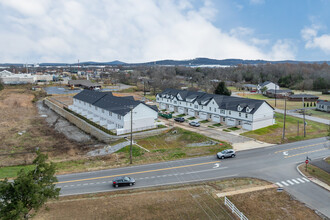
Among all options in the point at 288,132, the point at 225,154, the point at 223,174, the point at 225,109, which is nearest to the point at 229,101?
the point at 225,109

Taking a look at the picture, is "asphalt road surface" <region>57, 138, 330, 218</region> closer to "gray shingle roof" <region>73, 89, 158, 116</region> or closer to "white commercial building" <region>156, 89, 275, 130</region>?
"white commercial building" <region>156, 89, 275, 130</region>

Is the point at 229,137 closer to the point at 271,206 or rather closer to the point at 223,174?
the point at 223,174

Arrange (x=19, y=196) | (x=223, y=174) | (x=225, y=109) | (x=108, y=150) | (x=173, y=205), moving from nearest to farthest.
A: (x=19, y=196)
(x=173, y=205)
(x=223, y=174)
(x=108, y=150)
(x=225, y=109)

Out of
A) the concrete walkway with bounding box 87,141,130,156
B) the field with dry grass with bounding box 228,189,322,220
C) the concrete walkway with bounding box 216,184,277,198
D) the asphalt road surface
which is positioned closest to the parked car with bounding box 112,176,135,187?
the asphalt road surface

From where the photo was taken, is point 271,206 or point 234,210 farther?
point 271,206

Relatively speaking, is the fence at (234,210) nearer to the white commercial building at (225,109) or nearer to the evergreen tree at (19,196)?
the evergreen tree at (19,196)

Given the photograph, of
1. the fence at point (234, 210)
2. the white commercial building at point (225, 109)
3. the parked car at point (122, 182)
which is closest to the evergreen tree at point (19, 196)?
the parked car at point (122, 182)
